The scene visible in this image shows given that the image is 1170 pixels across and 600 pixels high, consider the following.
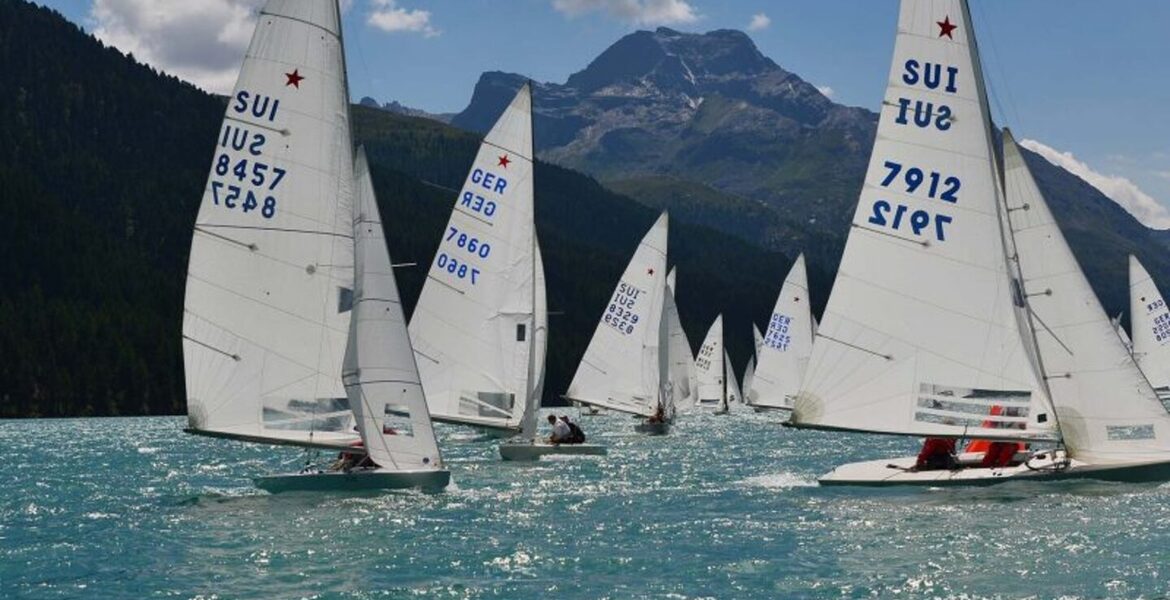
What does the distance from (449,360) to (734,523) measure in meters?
19.7

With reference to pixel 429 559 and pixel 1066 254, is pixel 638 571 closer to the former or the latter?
pixel 429 559

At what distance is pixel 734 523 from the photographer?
3178 cm

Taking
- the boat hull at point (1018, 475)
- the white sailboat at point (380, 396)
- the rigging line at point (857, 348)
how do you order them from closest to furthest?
1. the boat hull at point (1018, 475)
2. the white sailboat at point (380, 396)
3. the rigging line at point (857, 348)

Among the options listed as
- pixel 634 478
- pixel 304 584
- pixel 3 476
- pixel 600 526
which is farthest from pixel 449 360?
pixel 304 584

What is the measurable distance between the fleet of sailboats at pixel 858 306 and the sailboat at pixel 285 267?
1.8 inches

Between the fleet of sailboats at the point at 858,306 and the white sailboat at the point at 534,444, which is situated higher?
the fleet of sailboats at the point at 858,306

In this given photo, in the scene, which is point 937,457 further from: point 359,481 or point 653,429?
point 653,429

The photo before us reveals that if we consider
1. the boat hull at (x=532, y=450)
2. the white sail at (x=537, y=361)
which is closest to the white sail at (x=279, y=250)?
the boat hull at (x=532, y=450)

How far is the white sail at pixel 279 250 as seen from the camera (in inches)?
1335

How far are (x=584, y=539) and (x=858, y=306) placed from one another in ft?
31.1

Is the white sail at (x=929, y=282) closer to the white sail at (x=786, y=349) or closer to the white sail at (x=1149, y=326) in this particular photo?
the white sail at (x=1149, y=326)

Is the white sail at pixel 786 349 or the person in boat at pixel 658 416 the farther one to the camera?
the white sail at pixel 786 349

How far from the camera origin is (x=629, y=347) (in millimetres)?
72250

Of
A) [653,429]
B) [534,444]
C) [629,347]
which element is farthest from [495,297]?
[653,429]
